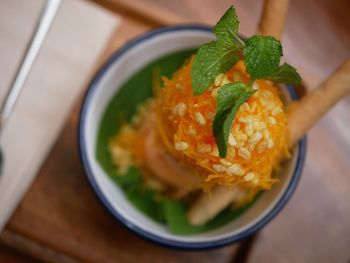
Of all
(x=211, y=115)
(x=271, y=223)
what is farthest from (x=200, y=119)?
(x=271, y=223)

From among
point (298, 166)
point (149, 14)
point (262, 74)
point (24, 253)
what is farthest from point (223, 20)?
point (24, 253)

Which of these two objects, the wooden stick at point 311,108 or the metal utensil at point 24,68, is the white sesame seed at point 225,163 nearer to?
the wooden stick at point 311,108

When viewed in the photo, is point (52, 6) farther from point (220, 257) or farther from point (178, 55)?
point (220, 257)

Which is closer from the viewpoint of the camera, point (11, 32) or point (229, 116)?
point (229, 116)

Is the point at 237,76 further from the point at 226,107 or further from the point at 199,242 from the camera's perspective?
the point at 199,242

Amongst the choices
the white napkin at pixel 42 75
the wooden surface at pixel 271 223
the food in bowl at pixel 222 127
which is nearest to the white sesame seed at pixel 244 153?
the food in bowl at pixel 222 127

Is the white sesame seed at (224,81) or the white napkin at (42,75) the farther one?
the white napkin at (42,75)
